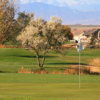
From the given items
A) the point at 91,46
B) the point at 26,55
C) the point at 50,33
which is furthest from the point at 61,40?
the point at 91,46

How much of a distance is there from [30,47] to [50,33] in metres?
3.47

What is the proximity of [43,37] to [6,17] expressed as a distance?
28447mm

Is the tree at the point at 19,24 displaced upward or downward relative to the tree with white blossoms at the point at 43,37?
upward

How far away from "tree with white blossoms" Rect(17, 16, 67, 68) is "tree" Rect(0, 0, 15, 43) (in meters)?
25.4

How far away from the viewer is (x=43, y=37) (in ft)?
171

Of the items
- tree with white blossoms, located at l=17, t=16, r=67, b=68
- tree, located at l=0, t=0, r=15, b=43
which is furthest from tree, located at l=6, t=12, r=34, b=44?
tree with white blossoms, located at l=17, t=16, r=67, b=68

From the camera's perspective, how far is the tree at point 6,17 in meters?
77.3

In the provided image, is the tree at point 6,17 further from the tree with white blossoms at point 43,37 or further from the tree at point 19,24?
the tree with white blossoms at point 43,37

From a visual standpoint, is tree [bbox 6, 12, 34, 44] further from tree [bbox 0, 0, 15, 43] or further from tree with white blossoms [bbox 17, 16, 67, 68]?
tree with white blossoms [bbox 17, 16, 67, 68]

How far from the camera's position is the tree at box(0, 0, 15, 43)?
77350mm

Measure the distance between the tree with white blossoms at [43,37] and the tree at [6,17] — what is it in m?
25.4

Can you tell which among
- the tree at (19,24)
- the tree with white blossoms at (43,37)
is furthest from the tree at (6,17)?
the tree with white blossoms at (43,37)

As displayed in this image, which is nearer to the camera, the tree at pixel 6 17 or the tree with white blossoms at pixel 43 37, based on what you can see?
the tree with white blossoms at pixel 43 37

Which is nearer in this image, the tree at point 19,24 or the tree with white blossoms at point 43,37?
the tree with white blossoms at point 43,37
